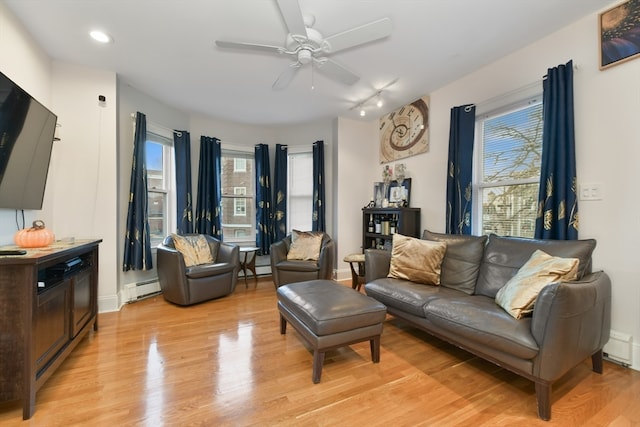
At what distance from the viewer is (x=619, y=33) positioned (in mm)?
1988

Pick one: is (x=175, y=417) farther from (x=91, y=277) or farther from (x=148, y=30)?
(x=148, y=30)

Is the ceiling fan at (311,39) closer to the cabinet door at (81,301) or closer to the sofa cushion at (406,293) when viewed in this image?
the sofa cushion at (406,293)

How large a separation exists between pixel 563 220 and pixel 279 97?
3260 millimetres

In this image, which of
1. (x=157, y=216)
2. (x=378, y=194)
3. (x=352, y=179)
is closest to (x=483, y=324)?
(x=378, y=194)

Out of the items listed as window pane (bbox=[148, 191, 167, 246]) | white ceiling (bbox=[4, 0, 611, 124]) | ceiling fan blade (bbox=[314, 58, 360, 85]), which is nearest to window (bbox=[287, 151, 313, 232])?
white ceiling (bbox=[4, 0, 611, 124])

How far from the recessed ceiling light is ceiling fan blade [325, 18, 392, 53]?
6.34 ft

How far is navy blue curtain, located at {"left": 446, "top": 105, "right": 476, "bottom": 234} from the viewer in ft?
9.82

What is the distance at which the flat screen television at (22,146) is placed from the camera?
1823mm

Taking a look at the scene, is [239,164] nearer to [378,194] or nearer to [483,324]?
[378,194]

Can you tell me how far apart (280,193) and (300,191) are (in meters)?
0.38

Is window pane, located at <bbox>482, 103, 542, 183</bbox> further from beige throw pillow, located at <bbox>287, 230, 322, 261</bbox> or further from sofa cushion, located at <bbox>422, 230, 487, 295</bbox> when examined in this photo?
beige throw pillow, located at <bbox>287, 230, 322, 261</bbox>

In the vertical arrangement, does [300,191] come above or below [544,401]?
above

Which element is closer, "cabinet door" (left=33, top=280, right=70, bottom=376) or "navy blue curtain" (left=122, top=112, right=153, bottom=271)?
"cabinet door" (left=33, top=280, right=70, bottom=376)

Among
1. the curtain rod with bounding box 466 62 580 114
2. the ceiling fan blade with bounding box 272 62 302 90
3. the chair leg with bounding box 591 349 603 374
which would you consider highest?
the ceiling fan blade with bounding box 272 62 302 90
